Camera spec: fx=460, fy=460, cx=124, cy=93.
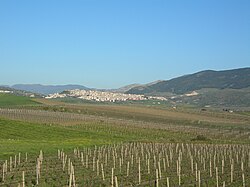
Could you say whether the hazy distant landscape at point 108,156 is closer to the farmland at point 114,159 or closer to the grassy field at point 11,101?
the farmland at point 114,159

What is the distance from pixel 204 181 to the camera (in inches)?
938

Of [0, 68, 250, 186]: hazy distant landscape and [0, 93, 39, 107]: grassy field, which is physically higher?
[0, 93, 39, 107]: grassy field

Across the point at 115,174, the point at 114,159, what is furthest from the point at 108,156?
the point at 115,174

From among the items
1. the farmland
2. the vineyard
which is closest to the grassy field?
Answer: the farmland

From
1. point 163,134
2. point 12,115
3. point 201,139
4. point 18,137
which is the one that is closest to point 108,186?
point 18,137

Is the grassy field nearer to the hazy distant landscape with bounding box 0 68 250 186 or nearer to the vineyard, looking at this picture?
the hazy distant landscape with bounding box 0 68 250 186

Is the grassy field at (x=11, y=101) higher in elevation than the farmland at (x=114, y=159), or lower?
higher

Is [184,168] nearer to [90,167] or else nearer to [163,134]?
[90,167]

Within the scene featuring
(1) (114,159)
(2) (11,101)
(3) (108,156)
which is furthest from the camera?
(2) (11,101)

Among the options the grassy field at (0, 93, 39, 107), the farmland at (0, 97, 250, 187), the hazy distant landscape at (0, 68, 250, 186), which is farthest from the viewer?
the grassy field at (0, 93, 39, 107)

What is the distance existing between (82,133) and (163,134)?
40.1ft

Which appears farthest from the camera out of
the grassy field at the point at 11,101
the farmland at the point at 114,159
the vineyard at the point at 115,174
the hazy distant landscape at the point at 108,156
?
the grassy field at the point at 11,101

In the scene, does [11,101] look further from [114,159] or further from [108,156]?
[114,159]

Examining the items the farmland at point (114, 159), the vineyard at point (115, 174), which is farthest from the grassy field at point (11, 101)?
the vineyard at point (115, 174)
